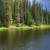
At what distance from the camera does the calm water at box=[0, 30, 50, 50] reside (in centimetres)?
275

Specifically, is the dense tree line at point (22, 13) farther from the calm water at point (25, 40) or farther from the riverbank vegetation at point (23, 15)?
the calm water at point (25, 40)

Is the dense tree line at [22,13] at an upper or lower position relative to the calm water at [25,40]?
upper

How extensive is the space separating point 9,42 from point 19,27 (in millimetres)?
254

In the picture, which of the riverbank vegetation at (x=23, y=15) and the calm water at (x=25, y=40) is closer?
the calm water at (x=25, y=40)

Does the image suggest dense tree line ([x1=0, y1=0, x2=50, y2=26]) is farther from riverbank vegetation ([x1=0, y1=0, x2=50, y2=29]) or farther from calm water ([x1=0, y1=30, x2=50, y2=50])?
calm water ([x1=0, y1=30, x2=50, y2=50])

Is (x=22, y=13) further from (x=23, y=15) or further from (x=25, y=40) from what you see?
(x=25, y=40)

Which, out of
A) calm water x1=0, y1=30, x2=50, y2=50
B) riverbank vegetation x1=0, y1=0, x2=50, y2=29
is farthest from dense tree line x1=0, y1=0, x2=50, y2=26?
calm water x1=0, y1=30, x2=50, y2=50

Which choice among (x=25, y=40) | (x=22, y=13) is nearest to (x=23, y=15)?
(x=22, y=13)

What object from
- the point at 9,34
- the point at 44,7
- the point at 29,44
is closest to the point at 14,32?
the point at 9,34

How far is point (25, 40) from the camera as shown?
111 inches

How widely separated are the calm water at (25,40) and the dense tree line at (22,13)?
0.43ft

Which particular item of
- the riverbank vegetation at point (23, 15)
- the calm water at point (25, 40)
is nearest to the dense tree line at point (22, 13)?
the riverbank vegetation at point (23, 15)

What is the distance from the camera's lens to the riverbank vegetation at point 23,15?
2.89m

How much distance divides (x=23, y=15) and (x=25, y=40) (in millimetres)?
342
